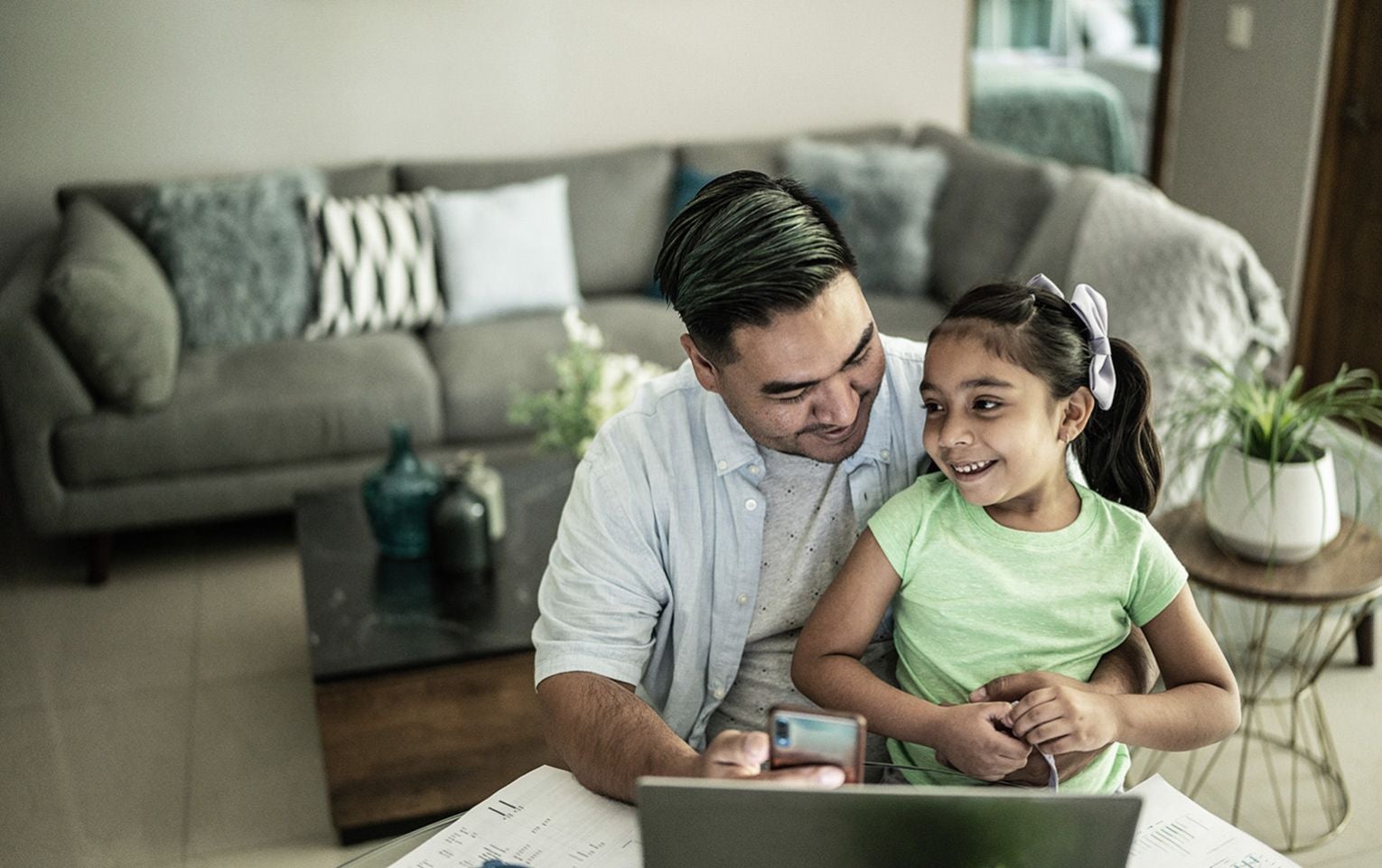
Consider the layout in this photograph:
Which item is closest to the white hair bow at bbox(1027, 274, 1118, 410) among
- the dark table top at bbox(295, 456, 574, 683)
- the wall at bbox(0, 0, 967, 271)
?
the dark table top at bbox(295, 456, 574, 683)

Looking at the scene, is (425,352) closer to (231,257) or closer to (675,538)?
(231,257)

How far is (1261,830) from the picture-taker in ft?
7.54

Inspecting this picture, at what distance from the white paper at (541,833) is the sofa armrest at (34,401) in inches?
88.6

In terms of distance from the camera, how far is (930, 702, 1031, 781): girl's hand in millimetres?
1312

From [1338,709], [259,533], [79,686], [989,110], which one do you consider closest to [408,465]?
[79,686]

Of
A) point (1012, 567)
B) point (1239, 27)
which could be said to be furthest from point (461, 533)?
point (1239, 27)

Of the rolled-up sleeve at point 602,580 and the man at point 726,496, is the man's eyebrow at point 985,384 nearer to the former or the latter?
the man at point 726,496

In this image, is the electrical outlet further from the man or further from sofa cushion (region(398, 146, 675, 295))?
the man

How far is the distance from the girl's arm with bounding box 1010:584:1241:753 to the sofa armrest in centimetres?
262

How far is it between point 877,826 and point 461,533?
1.63m

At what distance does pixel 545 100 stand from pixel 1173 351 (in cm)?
227

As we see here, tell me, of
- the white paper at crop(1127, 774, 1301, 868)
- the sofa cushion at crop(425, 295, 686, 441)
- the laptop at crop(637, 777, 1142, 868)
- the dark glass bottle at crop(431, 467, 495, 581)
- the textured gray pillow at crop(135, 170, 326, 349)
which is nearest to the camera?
the laptop at crop(637, 777, 1142, 868)

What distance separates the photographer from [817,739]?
41.3 inches

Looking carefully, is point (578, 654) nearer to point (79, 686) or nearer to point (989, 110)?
point (79, 686)
